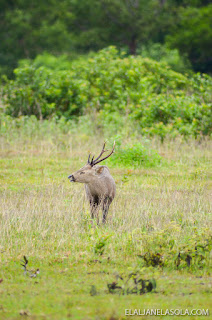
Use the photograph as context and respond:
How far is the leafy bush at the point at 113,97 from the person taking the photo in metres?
16.9

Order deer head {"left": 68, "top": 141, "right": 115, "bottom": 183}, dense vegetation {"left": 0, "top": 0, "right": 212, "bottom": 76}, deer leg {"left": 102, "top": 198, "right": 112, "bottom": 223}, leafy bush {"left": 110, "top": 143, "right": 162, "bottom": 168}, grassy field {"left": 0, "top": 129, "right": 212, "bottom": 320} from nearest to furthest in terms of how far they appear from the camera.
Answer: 1. grassy field {"left": 0, "top": 129, "right": 212, "bottom": 320}
2. deer head {"left": 68, "top": 141, "right": 115, "bottom": 183}
3. deer leg {"left": 102, "top": 198, "right": 112, "bottom": 223}
4. leafy bush {"left": 110, "top": 143, "right": 162, "bottom": 168}
5. dense vegetation {"left": 0, "top": 0, "right": 212, "bottom": 76}

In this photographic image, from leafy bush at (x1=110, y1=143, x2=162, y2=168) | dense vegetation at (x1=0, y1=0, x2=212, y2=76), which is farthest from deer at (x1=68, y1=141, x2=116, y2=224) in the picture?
dense vegetation at (x1=0, y1=0, x2=212, y2=76)

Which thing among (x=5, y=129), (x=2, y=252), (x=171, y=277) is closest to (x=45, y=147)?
(x=5, y=129)

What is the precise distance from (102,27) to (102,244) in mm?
38539

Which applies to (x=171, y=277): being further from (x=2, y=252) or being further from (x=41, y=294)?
(x=2, y=252)

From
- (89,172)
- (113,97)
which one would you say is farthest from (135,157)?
(113,97)

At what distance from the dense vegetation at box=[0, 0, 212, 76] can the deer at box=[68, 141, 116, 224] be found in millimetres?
31919

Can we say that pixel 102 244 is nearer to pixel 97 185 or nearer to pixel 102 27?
pixel 97 185

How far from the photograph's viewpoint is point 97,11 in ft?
141

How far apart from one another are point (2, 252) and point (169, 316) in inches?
113

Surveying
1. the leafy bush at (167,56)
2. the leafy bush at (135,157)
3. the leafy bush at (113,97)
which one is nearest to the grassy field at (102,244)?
the leafy bush at (135,157)

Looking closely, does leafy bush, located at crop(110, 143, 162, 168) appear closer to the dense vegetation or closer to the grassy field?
the grassy field

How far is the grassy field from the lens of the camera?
546 centimetres

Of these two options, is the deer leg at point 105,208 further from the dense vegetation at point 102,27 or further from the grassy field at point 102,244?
the dense vegetation at point 102,27
